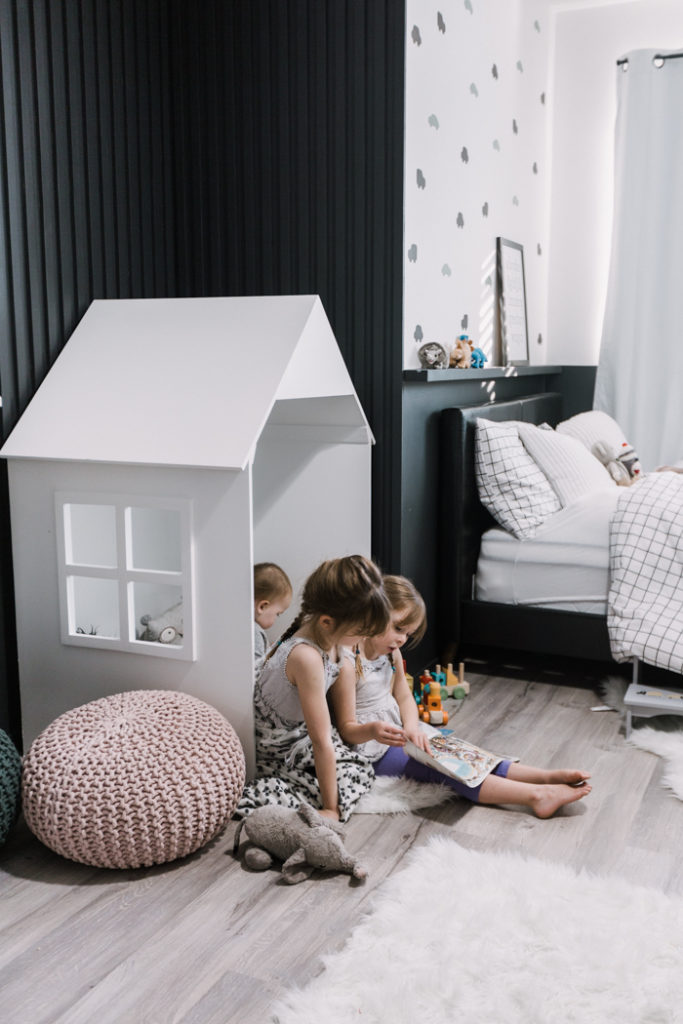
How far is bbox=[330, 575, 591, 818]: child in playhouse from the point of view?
207 cm

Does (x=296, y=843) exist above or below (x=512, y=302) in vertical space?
below

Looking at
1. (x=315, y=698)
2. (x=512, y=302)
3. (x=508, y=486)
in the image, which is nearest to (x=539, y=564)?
(x=508, y=486)

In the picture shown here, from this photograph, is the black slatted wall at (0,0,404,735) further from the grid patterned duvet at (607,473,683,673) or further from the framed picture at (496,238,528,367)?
the framed picture at (496,238,528,367)

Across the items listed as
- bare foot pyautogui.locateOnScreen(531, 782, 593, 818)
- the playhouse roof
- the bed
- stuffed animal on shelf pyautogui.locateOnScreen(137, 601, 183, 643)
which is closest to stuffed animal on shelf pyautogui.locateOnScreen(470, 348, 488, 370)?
the bed

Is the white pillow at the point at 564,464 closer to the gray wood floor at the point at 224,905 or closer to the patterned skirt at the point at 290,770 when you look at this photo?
the gray wood floor at the point at 224,905

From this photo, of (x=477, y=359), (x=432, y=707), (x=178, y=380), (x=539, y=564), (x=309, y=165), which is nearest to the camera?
(x=178, y=380)

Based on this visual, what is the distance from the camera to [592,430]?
3688 mm

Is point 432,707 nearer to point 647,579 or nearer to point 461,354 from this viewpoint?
point 647,579

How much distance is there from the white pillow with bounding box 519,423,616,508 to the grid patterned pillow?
0.15ft

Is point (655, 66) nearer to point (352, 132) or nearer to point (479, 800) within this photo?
point (352, 132)

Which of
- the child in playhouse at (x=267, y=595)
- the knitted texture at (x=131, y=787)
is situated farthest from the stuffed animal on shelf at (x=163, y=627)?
the knitted texture at (x=131, y=787)

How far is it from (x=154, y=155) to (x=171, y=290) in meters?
0.39

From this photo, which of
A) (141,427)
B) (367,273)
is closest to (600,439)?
(367,273)

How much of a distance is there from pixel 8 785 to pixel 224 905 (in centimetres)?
50
